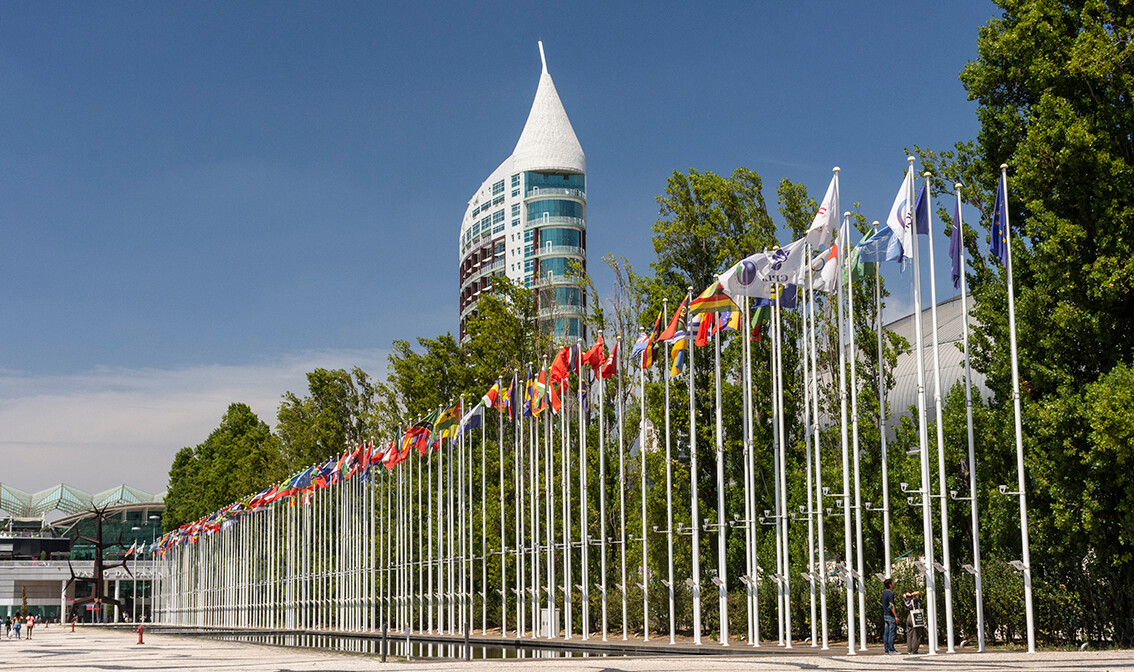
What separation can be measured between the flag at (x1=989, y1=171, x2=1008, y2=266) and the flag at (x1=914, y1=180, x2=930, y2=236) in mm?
1308

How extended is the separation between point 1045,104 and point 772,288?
23.7ft

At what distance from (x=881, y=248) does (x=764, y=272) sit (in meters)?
3.03

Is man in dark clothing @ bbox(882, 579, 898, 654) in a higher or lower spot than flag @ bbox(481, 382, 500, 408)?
lower

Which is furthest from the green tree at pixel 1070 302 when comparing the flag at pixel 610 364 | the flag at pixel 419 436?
the flag at pixel 419 436

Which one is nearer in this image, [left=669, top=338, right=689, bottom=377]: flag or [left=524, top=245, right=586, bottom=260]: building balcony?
[left=669, top=338, right=689, bottom=377]: flag

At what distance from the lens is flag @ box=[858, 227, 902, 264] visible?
2473 cm

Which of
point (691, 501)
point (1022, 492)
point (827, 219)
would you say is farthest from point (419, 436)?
point (1022, 492)

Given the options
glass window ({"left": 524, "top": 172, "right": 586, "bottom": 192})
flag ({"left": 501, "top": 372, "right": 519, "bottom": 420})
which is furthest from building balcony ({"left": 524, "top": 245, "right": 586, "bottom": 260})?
flag ({"left": 501, "top": 372, "right": 519, "bottom": 420})

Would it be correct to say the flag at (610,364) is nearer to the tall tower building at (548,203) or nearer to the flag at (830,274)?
the flag at (830,274)

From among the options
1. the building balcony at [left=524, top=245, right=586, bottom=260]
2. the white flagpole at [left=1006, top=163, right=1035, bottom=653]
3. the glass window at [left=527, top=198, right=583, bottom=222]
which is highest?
the glass window at [left=527, top=198, right=583, bottom=222]

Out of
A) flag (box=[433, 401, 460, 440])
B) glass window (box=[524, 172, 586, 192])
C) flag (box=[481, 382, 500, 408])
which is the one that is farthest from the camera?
glass window (box=[524, 172, 586, 192])

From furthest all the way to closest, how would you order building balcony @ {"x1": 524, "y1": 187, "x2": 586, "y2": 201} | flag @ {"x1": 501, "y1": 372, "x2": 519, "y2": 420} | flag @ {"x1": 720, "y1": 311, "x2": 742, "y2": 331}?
building balcony @ {"x1": 524, "y1": 187, "x2": 586, "y2": 201}
flag @ {"x1": 501, "y1": 372, "x2": 519, "y2": 420}
flag @ {"x1": 720, "y1": 311, "x2": 742, "y2": 331}

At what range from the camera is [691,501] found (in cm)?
3372

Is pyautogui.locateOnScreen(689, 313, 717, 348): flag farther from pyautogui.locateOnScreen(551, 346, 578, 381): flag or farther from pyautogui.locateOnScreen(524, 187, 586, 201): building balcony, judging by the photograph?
pyautogui.locateOnScreen(524, 187, 586, 201): building balcony
